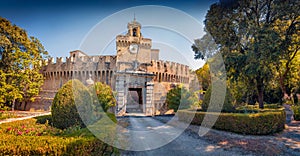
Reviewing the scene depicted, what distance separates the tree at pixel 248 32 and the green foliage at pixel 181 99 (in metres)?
8.15

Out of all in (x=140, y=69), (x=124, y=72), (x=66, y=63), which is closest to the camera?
(x=124, y=72)

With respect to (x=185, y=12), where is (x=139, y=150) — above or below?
below

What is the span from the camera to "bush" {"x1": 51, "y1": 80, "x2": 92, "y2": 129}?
6555 mm

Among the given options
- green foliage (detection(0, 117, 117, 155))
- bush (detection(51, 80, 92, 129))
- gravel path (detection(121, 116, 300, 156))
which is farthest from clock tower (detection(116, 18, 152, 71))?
green foliage (detection(0, 117, 117, 155))

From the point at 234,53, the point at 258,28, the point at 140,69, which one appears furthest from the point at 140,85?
the point at 258,28

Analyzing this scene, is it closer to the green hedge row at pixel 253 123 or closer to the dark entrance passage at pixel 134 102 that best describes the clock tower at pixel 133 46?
the dark entrance passage at pixel 134 102

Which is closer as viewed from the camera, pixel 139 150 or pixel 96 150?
pixel 96 150

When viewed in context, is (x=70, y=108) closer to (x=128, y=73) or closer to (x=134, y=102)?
(x=128, y=73)

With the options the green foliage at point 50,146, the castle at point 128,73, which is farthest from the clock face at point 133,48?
the green foliage at point 50,146

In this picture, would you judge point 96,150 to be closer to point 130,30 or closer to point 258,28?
point 258,28

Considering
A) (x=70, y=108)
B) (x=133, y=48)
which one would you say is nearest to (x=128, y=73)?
(x=133, y=48)

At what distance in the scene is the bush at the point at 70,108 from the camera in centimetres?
655

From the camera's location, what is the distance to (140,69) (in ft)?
69.6

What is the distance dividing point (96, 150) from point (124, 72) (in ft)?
49.1
